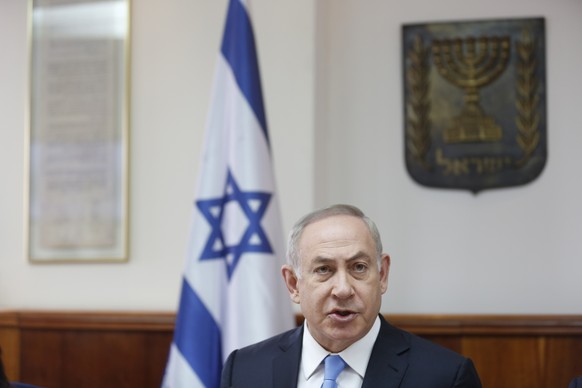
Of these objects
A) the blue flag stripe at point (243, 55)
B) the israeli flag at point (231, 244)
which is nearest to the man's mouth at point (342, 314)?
the israeli flag at point (231, 244)

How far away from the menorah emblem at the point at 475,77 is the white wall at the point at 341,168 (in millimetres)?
183

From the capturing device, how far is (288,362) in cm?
270

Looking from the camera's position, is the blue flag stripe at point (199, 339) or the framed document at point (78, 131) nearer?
the blue flag stripe at point (199, 339)

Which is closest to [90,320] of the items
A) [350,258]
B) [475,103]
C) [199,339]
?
[199,339]

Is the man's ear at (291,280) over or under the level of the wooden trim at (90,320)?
over

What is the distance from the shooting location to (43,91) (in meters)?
5.41

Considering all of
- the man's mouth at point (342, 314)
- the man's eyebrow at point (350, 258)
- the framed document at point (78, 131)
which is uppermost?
the framed document at point (78, 131)

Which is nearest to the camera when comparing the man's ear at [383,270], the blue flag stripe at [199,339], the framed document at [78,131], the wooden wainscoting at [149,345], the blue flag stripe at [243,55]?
the man's ear at [383,270]

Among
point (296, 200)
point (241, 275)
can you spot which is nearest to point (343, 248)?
point (241, 275)

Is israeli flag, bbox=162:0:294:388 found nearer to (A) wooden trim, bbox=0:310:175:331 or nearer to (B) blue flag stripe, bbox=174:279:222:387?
(B) blue flag stripe, bbox=174:279:222:387

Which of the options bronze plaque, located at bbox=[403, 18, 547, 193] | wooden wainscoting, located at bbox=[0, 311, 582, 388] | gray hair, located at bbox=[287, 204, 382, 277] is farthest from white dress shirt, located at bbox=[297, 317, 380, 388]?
bronze plaque, located at bbox=[403, 18, 547, 193]

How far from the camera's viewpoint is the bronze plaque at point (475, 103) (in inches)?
199

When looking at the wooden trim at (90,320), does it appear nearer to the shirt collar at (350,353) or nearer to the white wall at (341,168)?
the white wall at (341,168)

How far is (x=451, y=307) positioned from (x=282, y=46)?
5.63 feet
